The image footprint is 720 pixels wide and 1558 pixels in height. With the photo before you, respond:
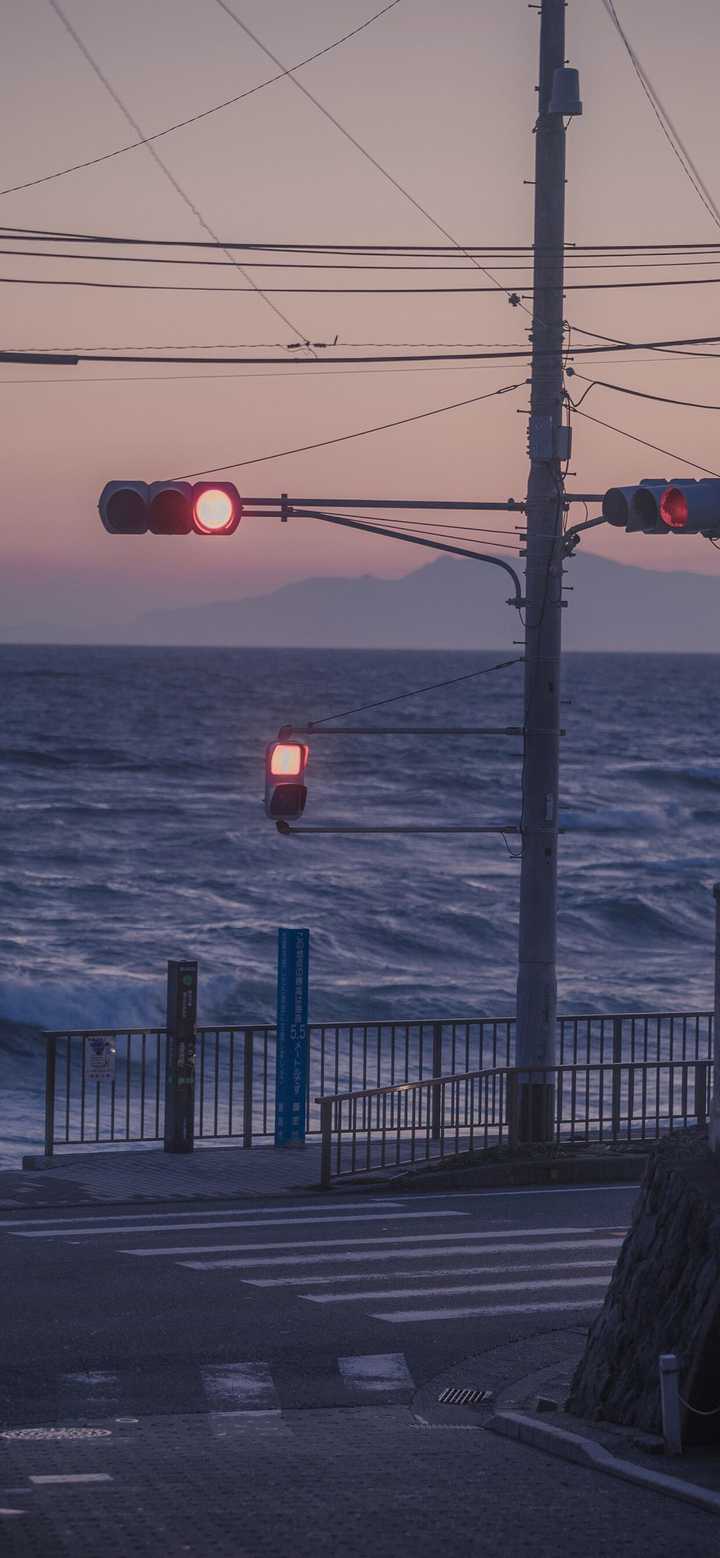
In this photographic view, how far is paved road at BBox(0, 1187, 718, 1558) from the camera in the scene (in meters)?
8.00

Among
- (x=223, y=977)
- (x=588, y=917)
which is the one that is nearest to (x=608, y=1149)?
(x=223, y=977)

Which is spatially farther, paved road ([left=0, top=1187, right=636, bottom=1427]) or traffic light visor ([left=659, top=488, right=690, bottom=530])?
traffic light visor ([left=659, top=488, right=690, bottom=530])

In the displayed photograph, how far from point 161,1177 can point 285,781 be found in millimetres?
3909

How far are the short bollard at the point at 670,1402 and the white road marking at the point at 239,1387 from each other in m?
2.43

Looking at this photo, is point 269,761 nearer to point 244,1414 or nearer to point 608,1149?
point 608,1149

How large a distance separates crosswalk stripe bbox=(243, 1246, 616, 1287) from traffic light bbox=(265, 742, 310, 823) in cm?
555

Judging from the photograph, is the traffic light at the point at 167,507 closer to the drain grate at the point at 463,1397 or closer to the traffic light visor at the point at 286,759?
the traffic light visor at the point at 286,759

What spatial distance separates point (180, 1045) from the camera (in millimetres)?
18594

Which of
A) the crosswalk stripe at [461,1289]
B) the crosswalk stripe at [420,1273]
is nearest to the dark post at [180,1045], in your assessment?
the crosswalk stripe at [420,1273]

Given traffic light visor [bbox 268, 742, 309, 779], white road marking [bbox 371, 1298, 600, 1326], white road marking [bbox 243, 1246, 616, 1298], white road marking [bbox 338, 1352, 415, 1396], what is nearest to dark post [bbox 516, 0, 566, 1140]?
traffic light visor [bbox 268, 742, 309, 779]

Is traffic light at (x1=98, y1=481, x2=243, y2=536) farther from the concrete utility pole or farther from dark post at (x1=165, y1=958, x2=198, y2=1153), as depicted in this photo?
dark post at (x1=165, y1=958, x2=198, y2=1153)

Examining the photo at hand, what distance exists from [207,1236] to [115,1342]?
361 cm

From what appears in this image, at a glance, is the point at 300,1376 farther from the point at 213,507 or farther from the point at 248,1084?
the point at 248,1084

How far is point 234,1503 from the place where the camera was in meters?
8.38
